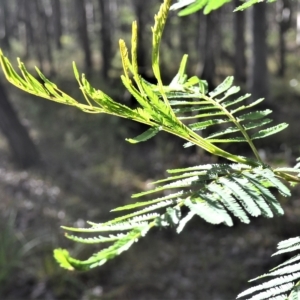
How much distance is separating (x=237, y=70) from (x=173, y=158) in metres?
5.38

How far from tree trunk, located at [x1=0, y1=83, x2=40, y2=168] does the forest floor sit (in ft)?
0.72

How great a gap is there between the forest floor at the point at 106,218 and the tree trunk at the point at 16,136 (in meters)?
0.22

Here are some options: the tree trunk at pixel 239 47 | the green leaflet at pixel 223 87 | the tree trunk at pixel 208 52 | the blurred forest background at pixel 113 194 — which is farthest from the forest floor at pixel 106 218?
the green leaflet at pixel 223 87

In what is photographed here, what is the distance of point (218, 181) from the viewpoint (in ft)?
1.74

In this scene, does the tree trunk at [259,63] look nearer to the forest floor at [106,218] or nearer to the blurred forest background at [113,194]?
the blurred forest background at [113,194]

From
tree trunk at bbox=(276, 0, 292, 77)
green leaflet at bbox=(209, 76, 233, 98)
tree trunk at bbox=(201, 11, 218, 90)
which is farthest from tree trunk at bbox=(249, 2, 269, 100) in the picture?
green leaflet at bbox=(209, 76, 233, 98)

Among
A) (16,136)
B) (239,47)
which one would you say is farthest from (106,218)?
(239,47)

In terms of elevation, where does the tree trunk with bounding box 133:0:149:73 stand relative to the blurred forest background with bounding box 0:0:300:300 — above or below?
above

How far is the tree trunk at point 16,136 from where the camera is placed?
287 inches

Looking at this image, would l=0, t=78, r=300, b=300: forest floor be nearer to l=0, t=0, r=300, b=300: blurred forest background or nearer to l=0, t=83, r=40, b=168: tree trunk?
l=0, t=0, r=300, b=300: blurred forest background

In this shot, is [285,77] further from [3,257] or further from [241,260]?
[3,257]

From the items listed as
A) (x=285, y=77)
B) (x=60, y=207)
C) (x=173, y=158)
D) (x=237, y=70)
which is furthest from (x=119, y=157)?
(x=285, y=77)

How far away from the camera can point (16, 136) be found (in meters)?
7.68

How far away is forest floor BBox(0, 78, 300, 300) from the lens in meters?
5.27
